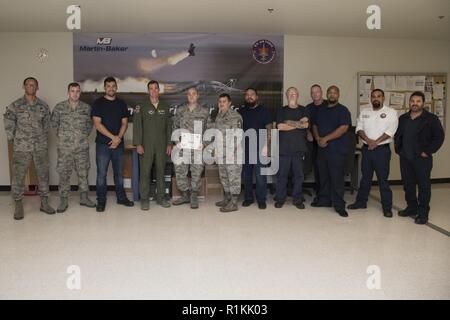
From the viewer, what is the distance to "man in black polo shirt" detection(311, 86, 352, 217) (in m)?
5.13

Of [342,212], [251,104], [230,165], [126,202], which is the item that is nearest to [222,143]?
[230,165]

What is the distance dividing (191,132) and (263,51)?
6.99 ft

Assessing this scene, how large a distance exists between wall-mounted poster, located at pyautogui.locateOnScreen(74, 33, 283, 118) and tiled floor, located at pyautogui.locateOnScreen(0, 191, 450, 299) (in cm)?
211

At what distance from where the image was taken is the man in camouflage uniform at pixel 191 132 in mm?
5348

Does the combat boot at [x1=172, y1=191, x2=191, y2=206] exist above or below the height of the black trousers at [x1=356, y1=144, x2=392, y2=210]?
below

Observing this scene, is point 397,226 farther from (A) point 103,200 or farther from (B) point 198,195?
(A) point 103,200

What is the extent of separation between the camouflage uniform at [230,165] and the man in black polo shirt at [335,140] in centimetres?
105

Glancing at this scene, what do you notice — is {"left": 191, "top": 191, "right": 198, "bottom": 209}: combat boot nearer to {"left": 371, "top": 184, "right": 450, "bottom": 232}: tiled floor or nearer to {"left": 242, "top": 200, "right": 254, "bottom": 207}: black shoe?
{"left": 242, "top": 200, "right": 254, "bottom": 207}: black shoe

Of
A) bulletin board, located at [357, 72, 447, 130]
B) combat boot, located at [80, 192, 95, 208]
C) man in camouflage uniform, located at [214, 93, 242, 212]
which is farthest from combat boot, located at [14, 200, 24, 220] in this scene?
bulletin board, located at [357, 72, 447, 130]

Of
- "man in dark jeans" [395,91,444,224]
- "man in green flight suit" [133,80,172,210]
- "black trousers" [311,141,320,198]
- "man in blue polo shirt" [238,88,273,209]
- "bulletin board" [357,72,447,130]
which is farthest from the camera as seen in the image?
"bulletin board" [357,72,447,130]

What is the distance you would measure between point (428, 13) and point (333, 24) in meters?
1.18

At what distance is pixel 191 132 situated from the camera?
17.6ft

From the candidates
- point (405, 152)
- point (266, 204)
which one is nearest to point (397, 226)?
point (405, 152)

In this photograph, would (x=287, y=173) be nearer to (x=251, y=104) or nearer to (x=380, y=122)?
(x=251, y=104)
